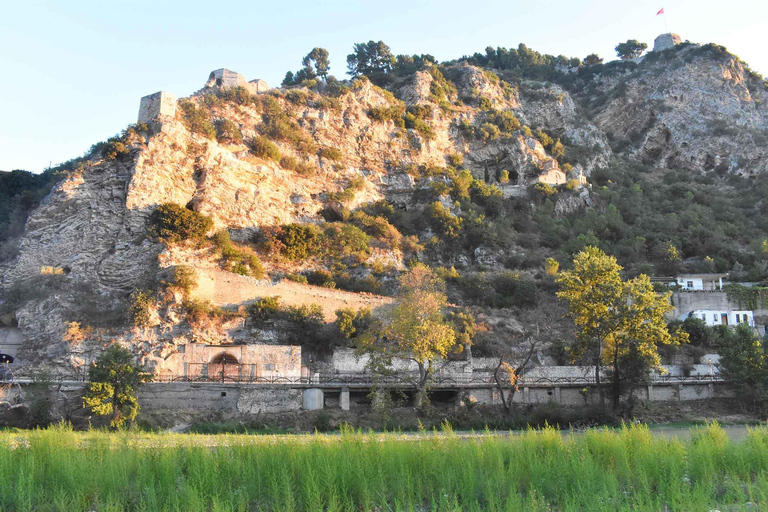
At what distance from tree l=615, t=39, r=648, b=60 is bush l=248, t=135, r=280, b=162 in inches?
2537

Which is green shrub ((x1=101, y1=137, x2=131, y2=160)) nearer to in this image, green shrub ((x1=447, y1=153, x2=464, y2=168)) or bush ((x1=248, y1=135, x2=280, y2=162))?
bush ((x1=248, y1=135, x2=280, y2=162))

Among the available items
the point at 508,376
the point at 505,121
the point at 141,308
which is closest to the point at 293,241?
the point at 141,308

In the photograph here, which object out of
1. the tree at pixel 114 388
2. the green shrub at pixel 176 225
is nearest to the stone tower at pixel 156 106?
the green shrub at pixel 176 225

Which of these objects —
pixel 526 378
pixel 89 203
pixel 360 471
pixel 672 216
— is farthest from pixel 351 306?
pixel 672 216

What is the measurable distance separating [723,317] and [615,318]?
48.7 ft

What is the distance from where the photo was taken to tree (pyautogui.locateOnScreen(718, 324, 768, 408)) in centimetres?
2581

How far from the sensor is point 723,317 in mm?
35750

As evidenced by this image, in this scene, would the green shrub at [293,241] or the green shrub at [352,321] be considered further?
the green shrub at [293,241]

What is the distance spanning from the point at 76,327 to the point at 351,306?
1409 centimetres

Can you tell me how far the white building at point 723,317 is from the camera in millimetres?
35469

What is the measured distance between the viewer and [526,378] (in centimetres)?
2862

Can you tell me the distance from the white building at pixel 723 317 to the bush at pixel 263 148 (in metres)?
30.4

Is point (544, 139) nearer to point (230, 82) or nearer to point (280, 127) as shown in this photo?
point (280, 127)

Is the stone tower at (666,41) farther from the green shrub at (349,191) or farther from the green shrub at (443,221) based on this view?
the green shrub at (349,191)
